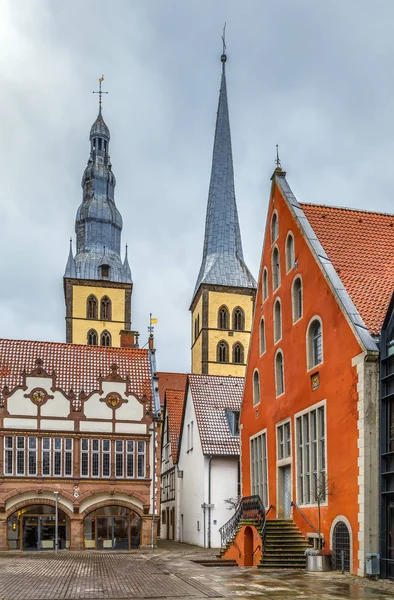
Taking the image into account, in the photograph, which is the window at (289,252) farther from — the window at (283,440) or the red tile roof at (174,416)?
the red tile roof at (174,416)

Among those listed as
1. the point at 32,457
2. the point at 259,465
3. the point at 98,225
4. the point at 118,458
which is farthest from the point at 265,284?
the point at 98,225

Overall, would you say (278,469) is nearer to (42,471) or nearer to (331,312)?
(331,312)

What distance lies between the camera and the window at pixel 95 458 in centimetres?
3803

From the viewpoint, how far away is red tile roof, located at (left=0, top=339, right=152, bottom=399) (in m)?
39.8

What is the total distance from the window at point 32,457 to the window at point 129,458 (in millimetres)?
4327

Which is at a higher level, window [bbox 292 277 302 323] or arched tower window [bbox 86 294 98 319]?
arched tower window [bbox 86 294 98 319]

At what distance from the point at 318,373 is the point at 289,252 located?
5.55m

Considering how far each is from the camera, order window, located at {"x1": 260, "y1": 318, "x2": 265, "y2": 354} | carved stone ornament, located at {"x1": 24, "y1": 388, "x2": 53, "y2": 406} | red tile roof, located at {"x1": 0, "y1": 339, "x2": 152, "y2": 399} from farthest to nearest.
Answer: red tile roof, located at {"x1": 0, "y1": 339, "x2": 152, "y2": 399}, carved stone ornament, located at {"x1": 24, "y1": 388, "x2": 53, "y2": 406}, window, located at {"x1": 260, "y1": 318, "x2": 265, "y2": 354}

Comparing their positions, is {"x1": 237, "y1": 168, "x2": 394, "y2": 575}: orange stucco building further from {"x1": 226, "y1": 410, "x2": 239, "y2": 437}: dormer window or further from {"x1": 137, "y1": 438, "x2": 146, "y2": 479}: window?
{"x1": 226, "y1": 410, "x2": 239, "y2": 437}: dormer window

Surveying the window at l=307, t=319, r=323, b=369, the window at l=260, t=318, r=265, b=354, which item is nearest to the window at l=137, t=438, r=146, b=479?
the window at l=260, t=318, r=265, b=354

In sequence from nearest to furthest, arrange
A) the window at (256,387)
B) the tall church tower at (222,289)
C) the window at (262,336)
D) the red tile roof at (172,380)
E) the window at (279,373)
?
1. the window at (279,373)
2. the window at (262,336)
3. the window at (256,387)
4. the red tile roof at (172,380)
5. the tall church tower at (222,289)

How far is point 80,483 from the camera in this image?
124ft

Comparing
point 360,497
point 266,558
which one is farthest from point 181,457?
point 360,497

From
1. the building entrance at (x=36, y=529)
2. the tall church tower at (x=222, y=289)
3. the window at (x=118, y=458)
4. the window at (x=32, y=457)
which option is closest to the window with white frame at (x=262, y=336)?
the window at (x=118, y=458)
